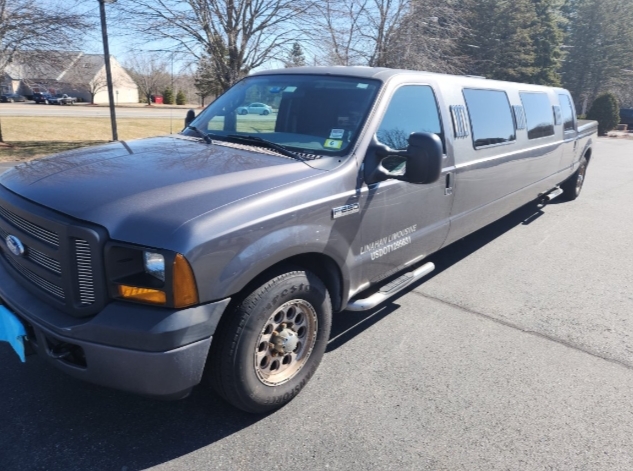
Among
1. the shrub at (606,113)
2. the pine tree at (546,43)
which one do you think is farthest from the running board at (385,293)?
the pine tree at (546,43)

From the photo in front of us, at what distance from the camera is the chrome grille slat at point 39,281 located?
2.45 meters

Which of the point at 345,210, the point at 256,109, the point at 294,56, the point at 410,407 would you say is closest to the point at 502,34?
the point at 294,56

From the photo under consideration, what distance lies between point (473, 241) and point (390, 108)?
11.1ft

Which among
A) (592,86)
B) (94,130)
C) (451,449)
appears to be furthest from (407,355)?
(592,86)

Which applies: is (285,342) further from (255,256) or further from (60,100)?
(60,100)

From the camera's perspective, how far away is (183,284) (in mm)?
2217

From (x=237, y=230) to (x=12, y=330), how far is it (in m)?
1.26

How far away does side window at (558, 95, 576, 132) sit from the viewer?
297 inches

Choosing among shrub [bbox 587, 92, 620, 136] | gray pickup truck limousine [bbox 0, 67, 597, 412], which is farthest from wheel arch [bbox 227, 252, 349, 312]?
shrub [bbox 587, 92, 620, 136]

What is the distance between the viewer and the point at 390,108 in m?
3.52

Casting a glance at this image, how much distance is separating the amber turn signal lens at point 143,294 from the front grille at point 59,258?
0.31 feet

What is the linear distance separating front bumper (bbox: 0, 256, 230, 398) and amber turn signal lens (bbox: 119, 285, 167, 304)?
0.04 meters

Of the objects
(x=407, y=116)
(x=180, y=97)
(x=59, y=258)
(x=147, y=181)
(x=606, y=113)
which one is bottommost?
(x=59, y=258)

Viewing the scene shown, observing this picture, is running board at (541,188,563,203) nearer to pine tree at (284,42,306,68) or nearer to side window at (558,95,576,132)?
side window at (558,95,576,132)
